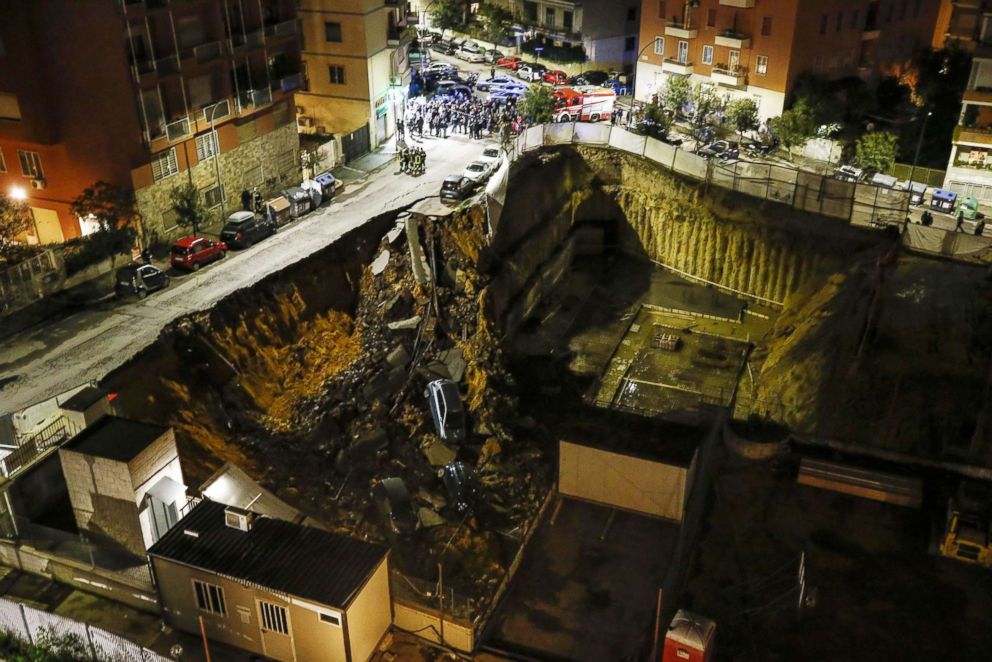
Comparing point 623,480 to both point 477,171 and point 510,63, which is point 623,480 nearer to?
point 477,171

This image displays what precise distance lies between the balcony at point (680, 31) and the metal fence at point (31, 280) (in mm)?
42564

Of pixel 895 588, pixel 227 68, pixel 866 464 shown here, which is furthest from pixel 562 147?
pixel 895 588

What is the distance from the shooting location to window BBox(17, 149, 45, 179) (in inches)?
1591

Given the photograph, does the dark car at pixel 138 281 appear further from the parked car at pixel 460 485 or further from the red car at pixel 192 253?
the parked car at pixel 460 485

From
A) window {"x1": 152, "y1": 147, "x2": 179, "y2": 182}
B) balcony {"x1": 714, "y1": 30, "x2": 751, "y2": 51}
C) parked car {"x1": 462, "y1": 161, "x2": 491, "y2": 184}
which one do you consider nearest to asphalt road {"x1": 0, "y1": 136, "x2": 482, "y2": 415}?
parked car {"x1": 462, "y1": 161, "x2": 491, "y2": 184}

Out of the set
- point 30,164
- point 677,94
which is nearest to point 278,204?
point 30,164

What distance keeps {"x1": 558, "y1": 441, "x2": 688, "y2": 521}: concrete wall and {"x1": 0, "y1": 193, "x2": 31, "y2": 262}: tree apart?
25.7 metres

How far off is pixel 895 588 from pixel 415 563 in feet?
44.8

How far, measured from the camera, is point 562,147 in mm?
48562

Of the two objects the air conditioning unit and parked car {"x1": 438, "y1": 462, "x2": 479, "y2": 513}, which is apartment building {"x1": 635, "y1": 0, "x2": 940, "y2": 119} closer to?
parked car {"x1": 438, "y1": 462, "x2": 479, "y2": 513}

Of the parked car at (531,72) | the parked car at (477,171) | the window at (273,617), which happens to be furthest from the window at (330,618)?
the parked car at (531,72)

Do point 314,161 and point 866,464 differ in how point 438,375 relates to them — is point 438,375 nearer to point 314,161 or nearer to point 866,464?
point 866,464

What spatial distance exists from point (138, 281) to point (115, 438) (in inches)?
616

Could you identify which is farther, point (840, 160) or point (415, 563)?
point (840, 160)
